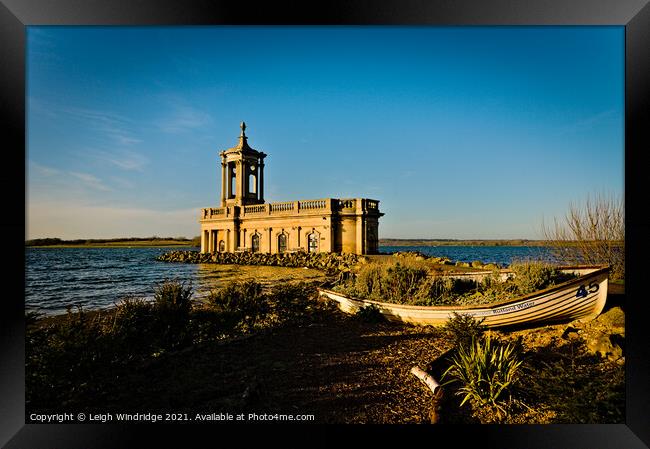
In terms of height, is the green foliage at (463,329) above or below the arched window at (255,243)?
below

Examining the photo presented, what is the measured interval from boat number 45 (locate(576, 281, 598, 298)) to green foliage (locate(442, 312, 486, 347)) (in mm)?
1233

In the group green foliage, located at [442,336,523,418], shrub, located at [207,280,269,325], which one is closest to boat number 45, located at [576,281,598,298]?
green foliage, located at [442,336,523,418]

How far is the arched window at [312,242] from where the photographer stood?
49.9ft

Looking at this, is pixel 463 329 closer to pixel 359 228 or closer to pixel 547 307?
pixel 547 307

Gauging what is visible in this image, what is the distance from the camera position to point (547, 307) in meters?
4.45

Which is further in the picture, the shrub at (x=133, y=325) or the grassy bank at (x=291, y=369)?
the shrub at (x=133, y=325)

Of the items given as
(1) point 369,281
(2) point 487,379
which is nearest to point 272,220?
(1) point 369,281

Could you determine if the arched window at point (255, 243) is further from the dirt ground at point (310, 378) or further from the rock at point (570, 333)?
the rock at point (570, 333)

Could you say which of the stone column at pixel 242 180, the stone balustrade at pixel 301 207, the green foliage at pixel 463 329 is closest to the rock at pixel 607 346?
the green foliage at pixel 463 329

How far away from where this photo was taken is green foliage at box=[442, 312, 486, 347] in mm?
4289

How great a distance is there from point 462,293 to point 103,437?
602cm

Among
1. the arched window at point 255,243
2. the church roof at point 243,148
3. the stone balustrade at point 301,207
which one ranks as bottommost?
the arched window at point 255,243
